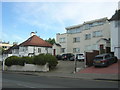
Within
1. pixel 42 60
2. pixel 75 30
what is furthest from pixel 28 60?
pixel 75 30

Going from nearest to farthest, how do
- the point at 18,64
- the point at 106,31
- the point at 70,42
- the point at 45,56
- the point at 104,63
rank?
1. the point at 104,63
2. the point at 45,56
3. the point at 18,64
4. the point at 106,31
5. the point at 70,42

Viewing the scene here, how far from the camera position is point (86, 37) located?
50938 millimetres

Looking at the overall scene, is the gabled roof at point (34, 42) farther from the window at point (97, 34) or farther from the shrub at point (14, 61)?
the shrub at point (14, 61)

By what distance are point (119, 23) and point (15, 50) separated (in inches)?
1575

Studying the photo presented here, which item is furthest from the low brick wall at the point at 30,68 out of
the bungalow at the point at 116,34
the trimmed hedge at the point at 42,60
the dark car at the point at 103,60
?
the bungalow at the point at 116,34

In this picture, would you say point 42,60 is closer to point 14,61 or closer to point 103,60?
point 14,61

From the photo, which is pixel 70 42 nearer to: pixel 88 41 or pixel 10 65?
pixel 88 41

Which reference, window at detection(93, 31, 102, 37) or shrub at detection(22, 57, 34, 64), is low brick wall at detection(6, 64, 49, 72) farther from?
window at detection(93, 31, 102, 37)

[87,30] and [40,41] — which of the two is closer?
[87,30]

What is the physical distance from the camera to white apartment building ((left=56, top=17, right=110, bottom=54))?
44.6 metres

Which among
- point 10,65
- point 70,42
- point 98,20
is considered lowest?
point 10,65

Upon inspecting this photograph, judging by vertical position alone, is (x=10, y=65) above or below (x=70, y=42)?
below

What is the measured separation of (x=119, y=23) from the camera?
33.8m

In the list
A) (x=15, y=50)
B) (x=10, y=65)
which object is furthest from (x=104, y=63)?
(x=15, y=50)
